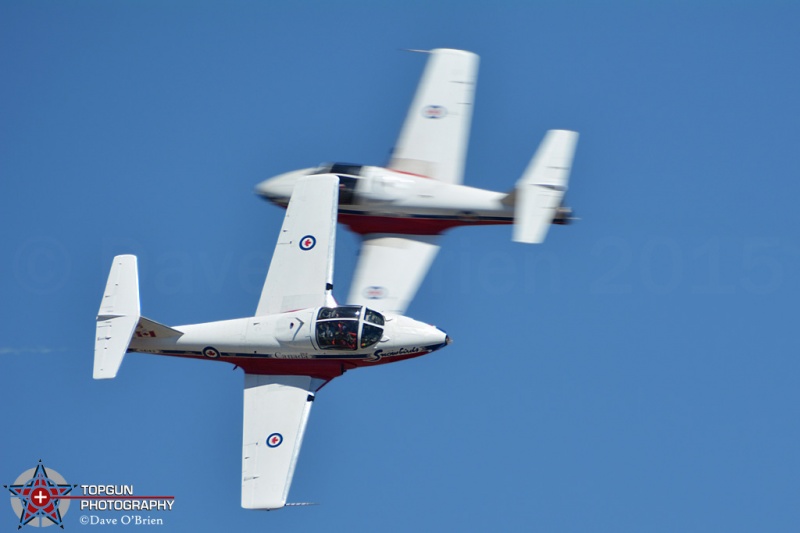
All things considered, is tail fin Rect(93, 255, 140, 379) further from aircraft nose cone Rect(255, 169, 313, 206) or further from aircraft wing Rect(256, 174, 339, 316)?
aircraft nose cone Rect(255, 169, 313, 206)

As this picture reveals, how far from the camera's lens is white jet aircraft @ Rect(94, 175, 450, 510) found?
37.4 m

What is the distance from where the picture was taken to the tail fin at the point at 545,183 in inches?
1547

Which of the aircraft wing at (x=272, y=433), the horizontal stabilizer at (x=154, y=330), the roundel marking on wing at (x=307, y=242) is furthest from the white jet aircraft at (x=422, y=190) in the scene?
the horizontal stabilizer at (x=154, y=330)

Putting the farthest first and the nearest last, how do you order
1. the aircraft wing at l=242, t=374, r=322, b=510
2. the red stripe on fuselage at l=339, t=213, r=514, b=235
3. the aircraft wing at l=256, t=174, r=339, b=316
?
the red stripe on fuselage at l=339, t=213, r=514, b=235
the aircraft wing at l=256, t=174, r=339, b=316
the aircraft wing at l=242, t=374, r=322, b=510

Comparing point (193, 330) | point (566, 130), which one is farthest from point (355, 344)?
point (566, 130)

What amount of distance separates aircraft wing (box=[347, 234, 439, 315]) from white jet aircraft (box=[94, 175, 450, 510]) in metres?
1.77

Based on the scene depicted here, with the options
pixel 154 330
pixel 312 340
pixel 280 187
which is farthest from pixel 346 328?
pixel 280 187

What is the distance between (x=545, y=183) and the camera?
40031 millimetres

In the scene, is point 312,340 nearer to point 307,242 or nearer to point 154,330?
point 307,242

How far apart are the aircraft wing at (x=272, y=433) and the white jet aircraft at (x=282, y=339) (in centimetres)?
2

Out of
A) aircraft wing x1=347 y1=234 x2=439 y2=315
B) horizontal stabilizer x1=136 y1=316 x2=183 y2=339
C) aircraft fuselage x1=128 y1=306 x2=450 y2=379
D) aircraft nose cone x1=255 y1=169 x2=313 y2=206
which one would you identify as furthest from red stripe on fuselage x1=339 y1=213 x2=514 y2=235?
horizontal stabilizer x1=136 y1=316 x2=183 y2=339

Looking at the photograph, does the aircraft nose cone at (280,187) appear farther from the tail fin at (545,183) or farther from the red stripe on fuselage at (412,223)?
the tail fin at (545,183)

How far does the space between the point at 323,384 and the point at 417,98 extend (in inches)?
347

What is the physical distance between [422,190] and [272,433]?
818cm
